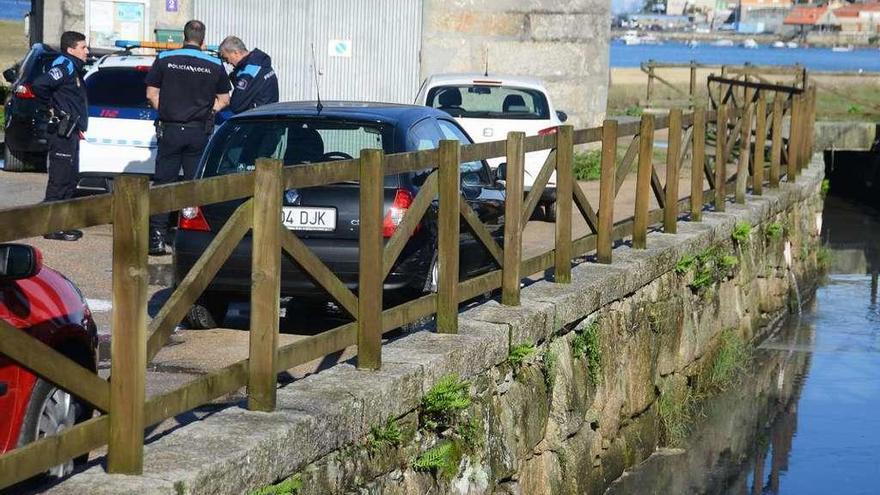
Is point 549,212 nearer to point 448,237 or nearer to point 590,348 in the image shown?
point 590,348

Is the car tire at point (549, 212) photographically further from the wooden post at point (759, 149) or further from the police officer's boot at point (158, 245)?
the police officer's boot at point (158, 245)

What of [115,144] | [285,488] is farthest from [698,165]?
[285,488]

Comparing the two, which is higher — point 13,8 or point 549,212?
point 549,212

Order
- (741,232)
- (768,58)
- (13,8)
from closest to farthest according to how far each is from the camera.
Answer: (741,232) < (13,8) < (768,58)

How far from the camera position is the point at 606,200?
10.2m

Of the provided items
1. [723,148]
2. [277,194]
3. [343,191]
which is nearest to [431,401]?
[277,194]

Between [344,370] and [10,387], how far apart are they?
5.99 ft

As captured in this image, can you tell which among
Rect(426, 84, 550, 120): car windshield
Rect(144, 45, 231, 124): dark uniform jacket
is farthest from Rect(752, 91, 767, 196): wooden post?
Rect(144, 45, 231, 124): dark uniform jacket

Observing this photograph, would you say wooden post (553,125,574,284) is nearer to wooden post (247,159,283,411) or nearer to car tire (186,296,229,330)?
car tire (186,296,229,330)

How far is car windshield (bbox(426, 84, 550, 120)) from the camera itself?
51.4 feet

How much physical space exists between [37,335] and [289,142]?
155 inches

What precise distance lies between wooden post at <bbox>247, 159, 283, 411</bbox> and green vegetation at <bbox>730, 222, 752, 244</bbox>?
28.4 ft

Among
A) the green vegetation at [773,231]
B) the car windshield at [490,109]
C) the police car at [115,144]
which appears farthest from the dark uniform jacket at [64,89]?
the green vegetation at [773,231]

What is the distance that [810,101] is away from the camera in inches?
851
